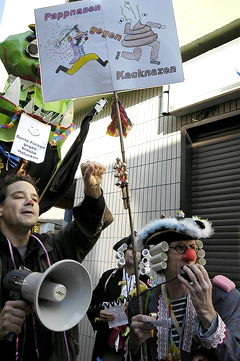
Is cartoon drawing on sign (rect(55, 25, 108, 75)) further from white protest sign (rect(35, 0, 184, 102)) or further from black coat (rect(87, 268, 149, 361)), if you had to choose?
black coat (rect(87, 268, 149, 361))

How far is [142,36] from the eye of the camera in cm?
249

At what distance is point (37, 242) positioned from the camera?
230 cm

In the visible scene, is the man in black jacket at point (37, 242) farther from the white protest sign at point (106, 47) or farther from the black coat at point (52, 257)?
the white protest sign at point (106, 47)

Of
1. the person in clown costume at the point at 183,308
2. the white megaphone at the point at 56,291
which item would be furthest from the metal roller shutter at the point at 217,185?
the white megaphone at the point at 56,291

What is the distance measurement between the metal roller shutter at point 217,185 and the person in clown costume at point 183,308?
200 cm

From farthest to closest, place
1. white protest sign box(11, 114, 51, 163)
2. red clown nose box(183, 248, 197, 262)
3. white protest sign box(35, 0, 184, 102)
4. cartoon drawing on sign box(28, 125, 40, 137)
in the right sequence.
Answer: cartoon drawing on sign box(28, 125, 40, 137), white protest sign box(11, 114, 51, 163), white protest sign box(35, 0, 184, 102), red clown nose box(183, 248, 197, 262)

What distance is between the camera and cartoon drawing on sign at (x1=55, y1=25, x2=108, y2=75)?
8.37ft

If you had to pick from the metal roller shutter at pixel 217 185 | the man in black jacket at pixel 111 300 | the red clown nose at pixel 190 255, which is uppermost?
the metal roller shutter at pixel 217 185

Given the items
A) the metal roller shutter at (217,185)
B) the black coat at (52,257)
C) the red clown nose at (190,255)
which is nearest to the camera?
the black coat at (52,257)

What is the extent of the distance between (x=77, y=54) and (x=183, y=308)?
2.01 meters

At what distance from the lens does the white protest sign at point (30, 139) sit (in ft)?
10.1

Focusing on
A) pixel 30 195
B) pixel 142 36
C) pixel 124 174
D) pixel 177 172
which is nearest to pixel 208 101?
pixel 177 172

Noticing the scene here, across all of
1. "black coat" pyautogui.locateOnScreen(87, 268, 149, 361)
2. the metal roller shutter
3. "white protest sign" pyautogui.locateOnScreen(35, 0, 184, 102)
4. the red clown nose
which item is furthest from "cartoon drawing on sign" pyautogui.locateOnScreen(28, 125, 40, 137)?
the metal roller shutter

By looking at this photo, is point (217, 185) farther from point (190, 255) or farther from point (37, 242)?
point (37, 242)
